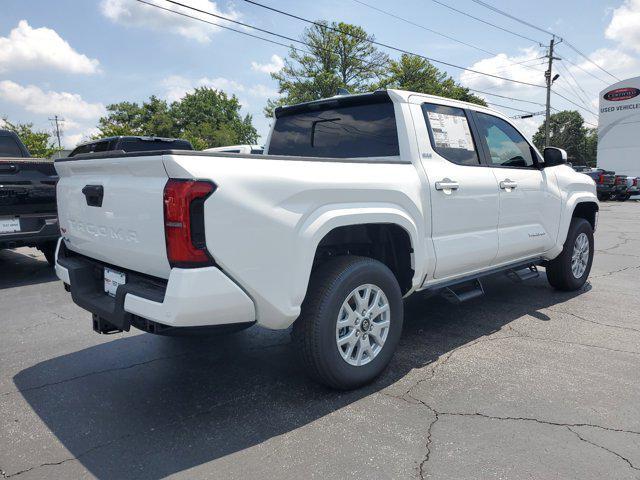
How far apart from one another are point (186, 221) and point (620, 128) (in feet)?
172

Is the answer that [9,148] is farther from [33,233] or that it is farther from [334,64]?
[334,64]

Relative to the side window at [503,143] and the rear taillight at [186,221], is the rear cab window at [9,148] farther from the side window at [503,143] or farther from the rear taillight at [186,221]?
the side window at [503,143]

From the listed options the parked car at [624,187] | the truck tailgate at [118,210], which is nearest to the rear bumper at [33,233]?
the truck tailgate at [118,210]

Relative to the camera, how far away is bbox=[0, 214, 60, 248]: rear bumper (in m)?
6.21

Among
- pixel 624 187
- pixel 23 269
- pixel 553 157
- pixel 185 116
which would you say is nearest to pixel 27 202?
pixel 23 269

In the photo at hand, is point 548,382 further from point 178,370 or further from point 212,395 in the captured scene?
point 178,370

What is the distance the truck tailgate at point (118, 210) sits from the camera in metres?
2.46

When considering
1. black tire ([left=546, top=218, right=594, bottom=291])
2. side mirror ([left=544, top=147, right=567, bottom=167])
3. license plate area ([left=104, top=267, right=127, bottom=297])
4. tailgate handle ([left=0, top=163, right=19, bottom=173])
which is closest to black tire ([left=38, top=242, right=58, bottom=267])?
tailgate handle ([left=0, top=163, right=19, bottom=173])

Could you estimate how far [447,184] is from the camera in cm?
358

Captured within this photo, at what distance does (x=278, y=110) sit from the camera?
14.9 ft

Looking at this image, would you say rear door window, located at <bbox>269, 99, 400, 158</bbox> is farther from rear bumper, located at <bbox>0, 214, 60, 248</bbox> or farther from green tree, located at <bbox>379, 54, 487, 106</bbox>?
green tree, located at <bbox>379, 54, 487, 106</bbox>

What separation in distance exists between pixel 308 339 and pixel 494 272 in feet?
7.36

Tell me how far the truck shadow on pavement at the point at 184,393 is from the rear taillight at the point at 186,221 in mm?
983

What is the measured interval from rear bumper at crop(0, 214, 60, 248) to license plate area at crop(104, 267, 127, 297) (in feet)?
13.0
